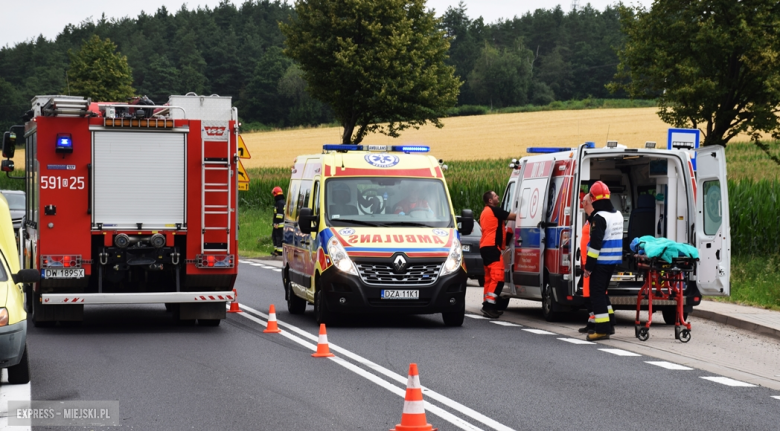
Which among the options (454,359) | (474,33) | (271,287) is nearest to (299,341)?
(454,359)

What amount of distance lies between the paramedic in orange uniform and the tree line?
9746 cm

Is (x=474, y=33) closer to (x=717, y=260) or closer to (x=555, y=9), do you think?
(x=555, y=9)

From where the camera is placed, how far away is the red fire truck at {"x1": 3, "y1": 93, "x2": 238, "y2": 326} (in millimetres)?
14430

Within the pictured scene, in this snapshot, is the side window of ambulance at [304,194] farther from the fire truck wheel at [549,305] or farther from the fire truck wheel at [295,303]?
the fire truck wheel at [549,305]

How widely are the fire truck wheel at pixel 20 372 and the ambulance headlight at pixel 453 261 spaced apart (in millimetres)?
6480

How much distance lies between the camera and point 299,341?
45.2 feet

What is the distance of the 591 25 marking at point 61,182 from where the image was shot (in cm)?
1443

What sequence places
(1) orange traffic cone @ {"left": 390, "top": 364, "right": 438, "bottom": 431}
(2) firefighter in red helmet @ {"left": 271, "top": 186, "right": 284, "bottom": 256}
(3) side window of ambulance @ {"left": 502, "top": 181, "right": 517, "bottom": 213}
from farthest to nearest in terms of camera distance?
(2) firefighter in red helmet @ {"left": 271, "top": 186, "right": 284, "bottom": 256}, (3) side window of ambulance @ {"left": 502, "top": 181, "right": 517, "bottom": 213}, (1) orange traffic cone @ {"left": 390, "top": 364, "right": 438, "bottom": 431}

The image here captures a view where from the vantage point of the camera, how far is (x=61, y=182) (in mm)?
14508

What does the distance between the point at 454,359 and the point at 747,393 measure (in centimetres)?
324

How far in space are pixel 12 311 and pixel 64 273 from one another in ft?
Answer: 15.3

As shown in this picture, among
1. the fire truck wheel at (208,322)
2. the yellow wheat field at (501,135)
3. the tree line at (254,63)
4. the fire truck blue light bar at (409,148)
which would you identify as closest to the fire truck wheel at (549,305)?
the fire truck blue light bar at (409,148)

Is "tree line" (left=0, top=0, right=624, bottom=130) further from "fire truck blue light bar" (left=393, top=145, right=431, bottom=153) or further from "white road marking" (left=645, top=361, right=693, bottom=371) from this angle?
"white road marking" (left=645, top=361, right=693, bottom=371)

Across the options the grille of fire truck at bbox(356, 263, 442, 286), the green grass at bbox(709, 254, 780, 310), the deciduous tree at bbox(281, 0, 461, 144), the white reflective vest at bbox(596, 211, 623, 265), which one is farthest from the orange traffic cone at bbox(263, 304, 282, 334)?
the deciduous tree at bbox(281, 0, 461, 144)
